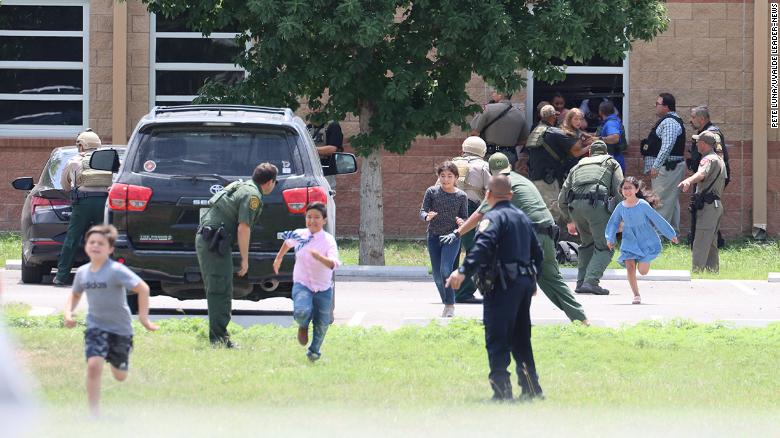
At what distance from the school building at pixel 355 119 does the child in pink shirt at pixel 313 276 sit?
12.7m

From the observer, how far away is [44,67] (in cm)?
2414

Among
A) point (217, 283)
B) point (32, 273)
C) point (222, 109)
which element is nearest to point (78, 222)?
point (32, 273)

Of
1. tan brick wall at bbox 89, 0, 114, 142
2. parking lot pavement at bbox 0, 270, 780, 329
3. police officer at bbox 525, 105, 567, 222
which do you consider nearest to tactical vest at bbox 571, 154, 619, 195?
parking lot pavement at bbox 0, 270, 780, 329

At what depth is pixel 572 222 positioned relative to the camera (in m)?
16.3

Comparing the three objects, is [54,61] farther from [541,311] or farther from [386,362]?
[386,362]

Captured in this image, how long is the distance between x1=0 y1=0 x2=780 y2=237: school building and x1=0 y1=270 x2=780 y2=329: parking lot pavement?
6.10m

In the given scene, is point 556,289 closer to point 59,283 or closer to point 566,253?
point 59,283

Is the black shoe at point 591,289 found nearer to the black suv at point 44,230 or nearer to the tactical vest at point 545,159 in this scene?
the tactical vest at point 545,159

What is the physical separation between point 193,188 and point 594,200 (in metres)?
5.02

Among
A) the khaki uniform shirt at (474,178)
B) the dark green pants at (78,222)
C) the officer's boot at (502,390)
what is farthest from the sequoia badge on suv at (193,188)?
the officer's boot at (502,390)

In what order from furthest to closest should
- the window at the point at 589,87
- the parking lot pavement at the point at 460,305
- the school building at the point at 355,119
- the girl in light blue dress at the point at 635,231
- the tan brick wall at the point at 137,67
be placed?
the tan brick wall at the point at 137,67 < the window at the point at 589,87 < the school building at the point at 355,119 < the girl in light blue dress at the point at 635,231 < the parking lot pavement at the point at 460,305

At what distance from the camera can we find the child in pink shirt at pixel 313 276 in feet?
34.8

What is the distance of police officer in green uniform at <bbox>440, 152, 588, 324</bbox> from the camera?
12.6 metres

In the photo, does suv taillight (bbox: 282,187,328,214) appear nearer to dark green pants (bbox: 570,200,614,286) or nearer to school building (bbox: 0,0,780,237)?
dark green pants (bbox: 570,200,614,286)
